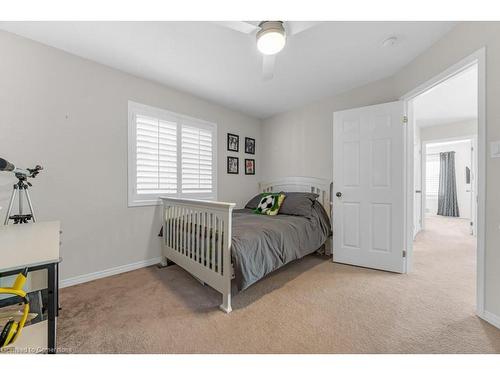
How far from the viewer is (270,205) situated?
319 cm

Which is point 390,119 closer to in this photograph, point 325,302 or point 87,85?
point 325,302

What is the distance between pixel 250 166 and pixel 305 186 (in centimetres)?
108

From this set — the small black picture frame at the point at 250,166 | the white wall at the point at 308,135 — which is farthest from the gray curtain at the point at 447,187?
the small black picture frame at the point at 250,166

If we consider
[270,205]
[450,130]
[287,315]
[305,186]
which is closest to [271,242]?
[287,315]

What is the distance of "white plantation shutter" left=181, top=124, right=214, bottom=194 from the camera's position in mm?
3139

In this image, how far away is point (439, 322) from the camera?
161 centimetres

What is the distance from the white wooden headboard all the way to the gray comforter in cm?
31

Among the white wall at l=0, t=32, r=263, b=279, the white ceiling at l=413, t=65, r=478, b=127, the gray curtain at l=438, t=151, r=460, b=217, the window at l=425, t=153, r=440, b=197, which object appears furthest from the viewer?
the window at l=425, t=153, r=440, b=197

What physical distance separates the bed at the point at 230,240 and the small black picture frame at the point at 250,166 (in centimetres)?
117

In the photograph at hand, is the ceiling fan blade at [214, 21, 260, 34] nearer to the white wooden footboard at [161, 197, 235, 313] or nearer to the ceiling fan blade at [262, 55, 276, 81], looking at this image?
the ceiling fan blade at [262, 55, 276, 81]

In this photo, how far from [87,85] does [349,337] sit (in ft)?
10.6

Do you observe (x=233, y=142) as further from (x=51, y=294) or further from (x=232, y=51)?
(x=51, y=294)

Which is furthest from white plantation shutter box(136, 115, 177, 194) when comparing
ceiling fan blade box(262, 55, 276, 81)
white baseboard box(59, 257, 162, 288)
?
ceiling fan blade box(262, 55, 276, 81)

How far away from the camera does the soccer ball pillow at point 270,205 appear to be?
3.12 metres
